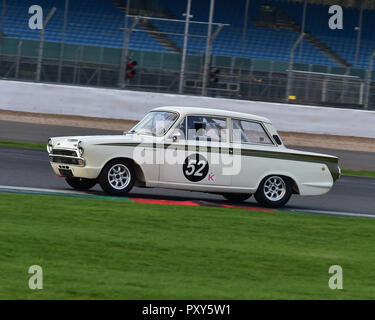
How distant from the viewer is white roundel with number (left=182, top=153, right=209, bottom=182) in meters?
12.2

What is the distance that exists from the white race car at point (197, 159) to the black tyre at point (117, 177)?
1 cm

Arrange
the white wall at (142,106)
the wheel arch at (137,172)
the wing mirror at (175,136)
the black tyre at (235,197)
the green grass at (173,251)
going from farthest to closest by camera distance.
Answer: the white wall at (142,106)
the black tyre at (235,197)
the wing mirror at (175,136)
the wheel arch at (137,172)
the green grass at (173,251)

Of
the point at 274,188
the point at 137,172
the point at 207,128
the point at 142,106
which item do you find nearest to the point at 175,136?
the point at 207,128

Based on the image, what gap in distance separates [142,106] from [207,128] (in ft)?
38.5

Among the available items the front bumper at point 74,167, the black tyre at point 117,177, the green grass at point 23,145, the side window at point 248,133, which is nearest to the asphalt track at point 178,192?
the black tyre at point 117,177

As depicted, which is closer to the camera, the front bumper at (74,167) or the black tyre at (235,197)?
the front bumper at (74,167)

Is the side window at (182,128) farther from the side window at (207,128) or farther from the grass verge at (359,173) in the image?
the grass verge at (359,173)

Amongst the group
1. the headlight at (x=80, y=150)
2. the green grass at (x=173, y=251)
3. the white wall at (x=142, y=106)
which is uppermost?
the white wall at (x=142, y=106)

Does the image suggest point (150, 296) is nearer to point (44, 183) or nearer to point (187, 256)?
point (187, 256)

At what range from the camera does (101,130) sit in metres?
23.2

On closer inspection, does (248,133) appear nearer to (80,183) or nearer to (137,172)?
(137,172)

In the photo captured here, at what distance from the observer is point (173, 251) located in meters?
8.08

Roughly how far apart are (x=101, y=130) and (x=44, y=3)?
13.4m

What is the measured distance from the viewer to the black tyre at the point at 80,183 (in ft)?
42.0
